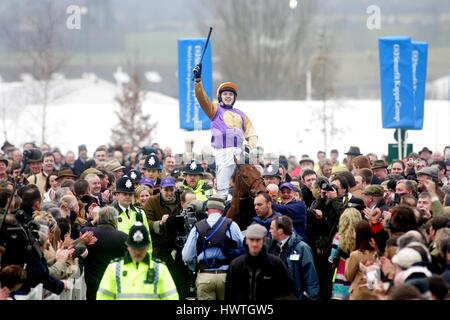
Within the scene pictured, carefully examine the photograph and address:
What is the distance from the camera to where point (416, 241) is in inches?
432

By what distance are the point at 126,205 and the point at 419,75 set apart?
14062mm

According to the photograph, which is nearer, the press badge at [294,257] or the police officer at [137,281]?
the police officer at [137,281]

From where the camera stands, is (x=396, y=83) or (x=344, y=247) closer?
(x=344, y=247)

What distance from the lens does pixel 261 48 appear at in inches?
2965

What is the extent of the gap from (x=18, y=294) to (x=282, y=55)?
6490cm

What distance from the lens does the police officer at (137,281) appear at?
1092 cm

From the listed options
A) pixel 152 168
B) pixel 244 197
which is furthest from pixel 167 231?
pixel 152 168

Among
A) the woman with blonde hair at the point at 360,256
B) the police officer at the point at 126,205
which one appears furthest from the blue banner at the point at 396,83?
the woman with blonde hair at the point at 360,256

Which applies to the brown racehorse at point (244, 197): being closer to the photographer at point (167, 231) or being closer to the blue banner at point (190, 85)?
the photographer at point (167, 231)

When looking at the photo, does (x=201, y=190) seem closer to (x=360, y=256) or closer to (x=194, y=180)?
(x=194, y=180)

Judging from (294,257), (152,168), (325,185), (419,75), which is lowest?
(294,257)

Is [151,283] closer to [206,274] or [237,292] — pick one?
[237,292]

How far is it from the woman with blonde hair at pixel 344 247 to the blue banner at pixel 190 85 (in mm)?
12486
